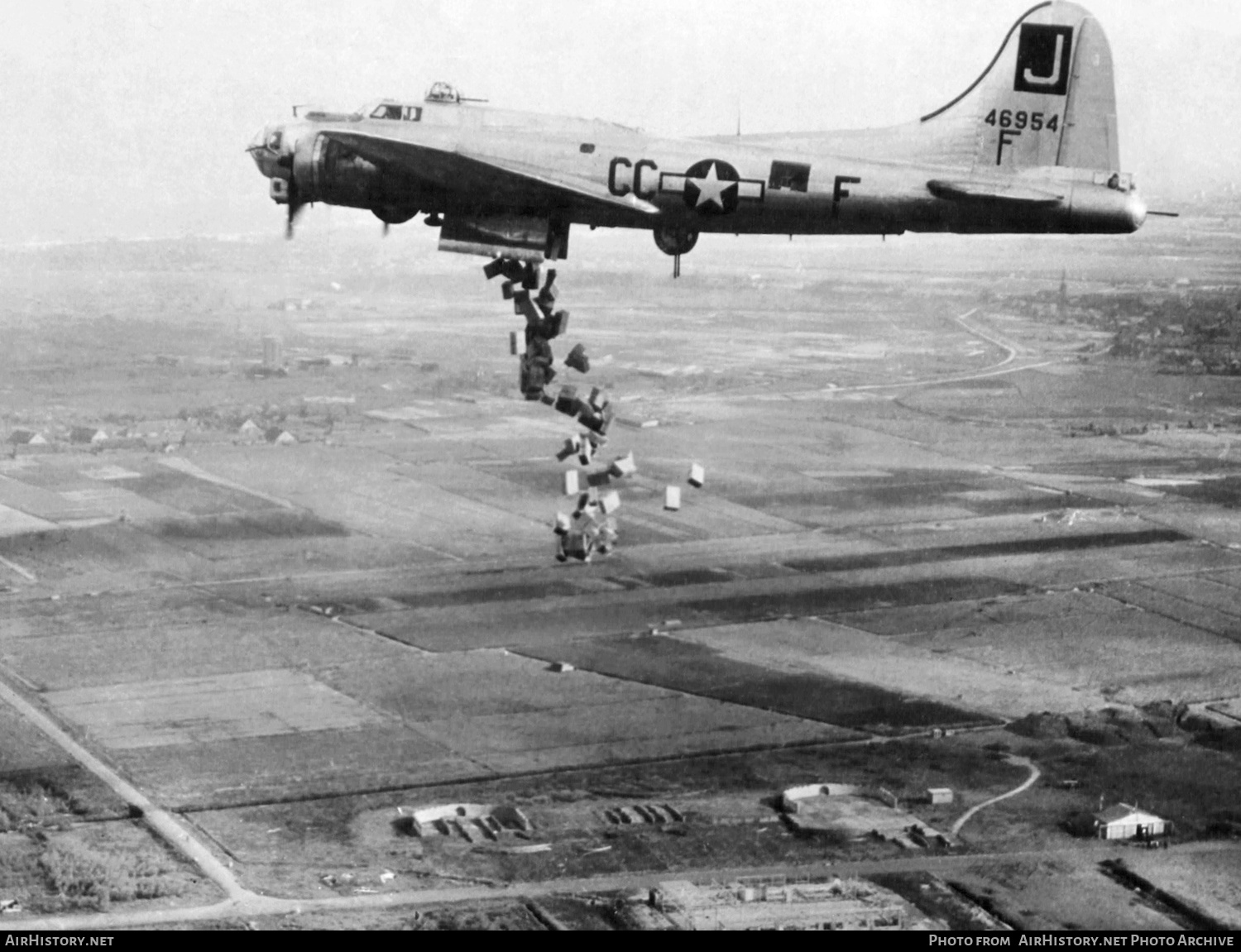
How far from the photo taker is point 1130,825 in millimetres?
58656

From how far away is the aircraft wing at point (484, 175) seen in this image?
164ft

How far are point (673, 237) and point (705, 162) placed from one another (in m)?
2.60

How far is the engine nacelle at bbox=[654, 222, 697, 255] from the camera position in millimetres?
51281

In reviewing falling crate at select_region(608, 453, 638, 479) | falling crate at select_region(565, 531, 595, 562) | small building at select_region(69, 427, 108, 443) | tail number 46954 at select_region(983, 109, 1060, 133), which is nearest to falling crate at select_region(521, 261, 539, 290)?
falling crate at select_region(608, 453, 638, 479)

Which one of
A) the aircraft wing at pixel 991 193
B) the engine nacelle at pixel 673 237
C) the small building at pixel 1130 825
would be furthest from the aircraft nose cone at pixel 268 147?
the small building at pixel 1130 825

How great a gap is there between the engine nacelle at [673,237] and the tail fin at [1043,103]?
25.6 ft

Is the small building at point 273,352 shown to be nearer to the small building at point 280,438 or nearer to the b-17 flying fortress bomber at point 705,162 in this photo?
the small building at point 280,438

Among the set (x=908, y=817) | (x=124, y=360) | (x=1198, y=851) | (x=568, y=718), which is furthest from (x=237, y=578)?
(x=124, y=360)

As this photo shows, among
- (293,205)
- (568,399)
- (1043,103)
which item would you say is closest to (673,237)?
(568,399)

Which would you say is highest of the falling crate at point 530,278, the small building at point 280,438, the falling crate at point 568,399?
the falling crate at point 530,278

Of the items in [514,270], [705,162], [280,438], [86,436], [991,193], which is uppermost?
[705,162]

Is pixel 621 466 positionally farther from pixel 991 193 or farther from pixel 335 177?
pixel 991 193

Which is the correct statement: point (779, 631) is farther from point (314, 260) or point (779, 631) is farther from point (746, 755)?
point (314, 260)

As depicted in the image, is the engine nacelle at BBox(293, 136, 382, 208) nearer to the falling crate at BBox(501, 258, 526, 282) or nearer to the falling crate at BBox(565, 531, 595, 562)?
the falling crate at BBox(501, 258, 526, 282)
